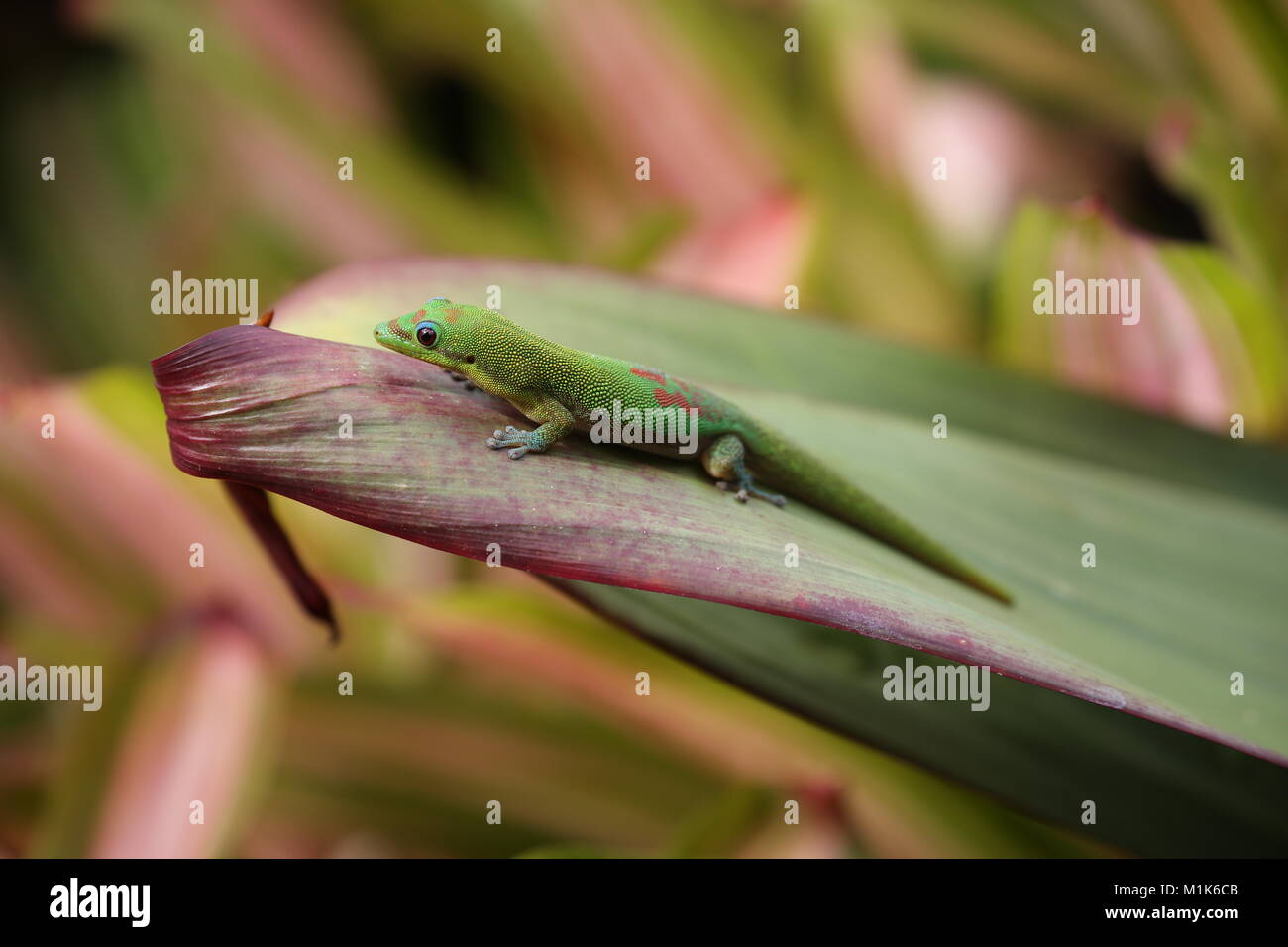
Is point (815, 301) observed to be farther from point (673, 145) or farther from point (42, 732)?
point (42, 732)

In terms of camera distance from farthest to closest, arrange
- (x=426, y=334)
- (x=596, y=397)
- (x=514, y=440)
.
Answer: (x=596, y=397) < (x=426, y=334) < (x=514, y=440)

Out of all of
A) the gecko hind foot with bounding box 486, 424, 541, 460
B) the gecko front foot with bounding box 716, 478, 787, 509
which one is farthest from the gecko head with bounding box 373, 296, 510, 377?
the gecko front foot with bounding box 716, 478, 787, 509

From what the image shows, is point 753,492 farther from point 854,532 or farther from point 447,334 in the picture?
point 447,334

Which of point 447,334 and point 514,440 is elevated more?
point 447,334

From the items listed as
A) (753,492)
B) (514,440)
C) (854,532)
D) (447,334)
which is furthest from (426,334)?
(854,532)

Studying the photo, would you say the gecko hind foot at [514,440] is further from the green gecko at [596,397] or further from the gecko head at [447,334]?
the gecko head at [447,334]

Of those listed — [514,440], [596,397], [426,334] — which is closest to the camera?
[514,440]
